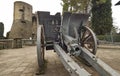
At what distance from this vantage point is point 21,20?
31594 mm

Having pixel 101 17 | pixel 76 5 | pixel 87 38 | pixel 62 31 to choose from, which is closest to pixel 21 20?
pixel 76 5

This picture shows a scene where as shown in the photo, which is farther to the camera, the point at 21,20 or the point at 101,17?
the point at 21,20

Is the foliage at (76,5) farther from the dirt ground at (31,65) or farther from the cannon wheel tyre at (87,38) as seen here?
the cannon wheel tyre at (87,38)

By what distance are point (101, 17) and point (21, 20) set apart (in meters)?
14.5

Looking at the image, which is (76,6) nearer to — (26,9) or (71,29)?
(26,9)

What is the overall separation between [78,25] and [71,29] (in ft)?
0.83

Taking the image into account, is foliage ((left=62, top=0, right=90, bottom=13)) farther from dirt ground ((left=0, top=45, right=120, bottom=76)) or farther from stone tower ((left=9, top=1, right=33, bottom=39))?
dirt ground ((left=0, top=45, right=120, bottom=76))

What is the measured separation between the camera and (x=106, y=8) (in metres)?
21.9

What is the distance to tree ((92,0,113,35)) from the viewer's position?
70.7ft

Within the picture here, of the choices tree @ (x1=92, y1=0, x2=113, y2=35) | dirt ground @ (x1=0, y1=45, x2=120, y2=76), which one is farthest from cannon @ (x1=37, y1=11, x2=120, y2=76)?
tree @ (x1=92, y1=0, x2=113, y2=35)

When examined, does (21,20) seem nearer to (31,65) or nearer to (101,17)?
(101,17)

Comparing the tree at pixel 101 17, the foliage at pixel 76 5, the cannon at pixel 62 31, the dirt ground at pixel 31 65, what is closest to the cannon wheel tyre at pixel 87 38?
the cannon at pixel 62 31

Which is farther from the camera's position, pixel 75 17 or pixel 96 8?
pixel 96 8

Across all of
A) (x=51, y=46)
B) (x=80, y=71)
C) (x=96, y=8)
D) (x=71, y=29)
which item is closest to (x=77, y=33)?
(x=71, y=29)
